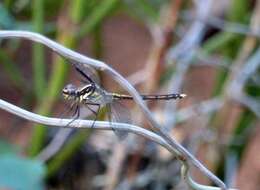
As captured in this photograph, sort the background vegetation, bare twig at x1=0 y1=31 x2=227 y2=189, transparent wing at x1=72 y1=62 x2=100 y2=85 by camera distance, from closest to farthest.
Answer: bare twig at x1=0 y1=31 x2=227 y2=189
transparent wing at x1=72 y1=62 x2=100 y2=85
the background vegetation

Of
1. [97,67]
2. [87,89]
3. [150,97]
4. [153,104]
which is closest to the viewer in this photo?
[97,67]

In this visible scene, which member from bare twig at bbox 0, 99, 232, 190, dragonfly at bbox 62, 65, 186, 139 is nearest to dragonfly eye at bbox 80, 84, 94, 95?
dragonfly at bbox 62, 65, 186, 139

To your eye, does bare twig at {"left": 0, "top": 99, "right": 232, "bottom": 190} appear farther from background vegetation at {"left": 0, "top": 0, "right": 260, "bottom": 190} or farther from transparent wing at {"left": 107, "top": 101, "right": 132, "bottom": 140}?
background vegetation at {"left": 0, "top": 0, "right": 260, "bottom": 190}

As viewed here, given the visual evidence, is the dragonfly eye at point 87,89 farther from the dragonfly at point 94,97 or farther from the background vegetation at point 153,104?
the background vegetation at point 153,104

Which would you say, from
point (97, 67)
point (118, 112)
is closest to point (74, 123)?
point (97, 67)

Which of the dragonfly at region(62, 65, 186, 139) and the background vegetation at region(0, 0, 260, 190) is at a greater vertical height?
the dragonfly at region(62, 65, 186, 139)

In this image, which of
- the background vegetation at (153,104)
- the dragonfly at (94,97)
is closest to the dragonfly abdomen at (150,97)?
the dragonfly at (94,97)

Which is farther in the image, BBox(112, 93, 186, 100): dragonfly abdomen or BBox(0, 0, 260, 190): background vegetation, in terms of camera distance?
BBox(0, 0, 260, 190): background vegetation

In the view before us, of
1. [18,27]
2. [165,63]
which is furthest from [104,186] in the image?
[18,27]

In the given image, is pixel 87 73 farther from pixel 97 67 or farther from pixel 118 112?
pixel 97 67

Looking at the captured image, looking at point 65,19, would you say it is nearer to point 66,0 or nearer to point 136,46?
point 66,0

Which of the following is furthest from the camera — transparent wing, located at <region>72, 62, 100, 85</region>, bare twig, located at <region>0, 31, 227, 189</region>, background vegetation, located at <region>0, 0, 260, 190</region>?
background vegetation, located at <region>0, 0, 260, 190</region>
